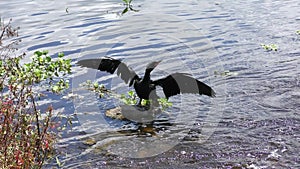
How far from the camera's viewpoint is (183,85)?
6.79 meters

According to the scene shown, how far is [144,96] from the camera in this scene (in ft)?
23.2

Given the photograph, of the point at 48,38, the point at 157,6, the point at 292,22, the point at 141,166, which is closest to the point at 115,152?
the point at 141,166

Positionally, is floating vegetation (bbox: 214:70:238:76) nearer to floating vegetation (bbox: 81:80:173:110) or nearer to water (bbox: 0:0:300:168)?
water (bbox: 0:0:300:168)

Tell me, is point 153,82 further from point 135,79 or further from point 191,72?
point 191,72

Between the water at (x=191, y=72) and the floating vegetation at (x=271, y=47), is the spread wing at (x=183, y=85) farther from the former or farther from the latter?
the floating vegetation at (x=271, y=47)

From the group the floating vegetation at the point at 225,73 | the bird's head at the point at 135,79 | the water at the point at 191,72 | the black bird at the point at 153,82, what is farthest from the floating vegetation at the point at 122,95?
the floating vegetation at the point at 225,73

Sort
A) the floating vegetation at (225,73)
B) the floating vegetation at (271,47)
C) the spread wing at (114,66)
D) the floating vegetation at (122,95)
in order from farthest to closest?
1. the floating vegetation at (271,47)
2. the floating vegetation at (225,73)
3. the floating vegetation at (122,95)
4. the spread wing at (114,66)

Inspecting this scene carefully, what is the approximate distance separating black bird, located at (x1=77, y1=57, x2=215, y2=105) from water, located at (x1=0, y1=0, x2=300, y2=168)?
52 cm

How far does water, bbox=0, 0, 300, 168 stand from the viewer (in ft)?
19.2

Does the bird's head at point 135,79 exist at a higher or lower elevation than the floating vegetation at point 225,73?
higher

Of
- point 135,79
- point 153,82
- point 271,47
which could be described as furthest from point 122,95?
point 271,47

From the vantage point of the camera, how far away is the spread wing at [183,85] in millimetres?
6668

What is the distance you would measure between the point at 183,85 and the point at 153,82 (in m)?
0.54

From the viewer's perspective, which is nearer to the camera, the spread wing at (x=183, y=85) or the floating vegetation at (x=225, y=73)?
→ the spread wing at (x=183, y=85)
